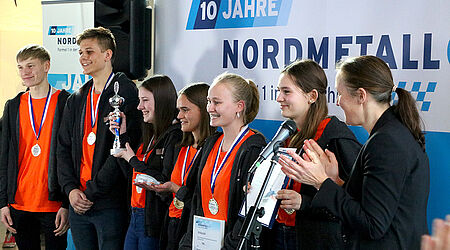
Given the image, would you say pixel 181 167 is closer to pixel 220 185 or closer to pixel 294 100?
pixel 220 185

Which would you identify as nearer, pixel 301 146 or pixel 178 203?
pixel 301 146

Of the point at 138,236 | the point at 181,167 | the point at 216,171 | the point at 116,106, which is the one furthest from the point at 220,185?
the point at 116,106

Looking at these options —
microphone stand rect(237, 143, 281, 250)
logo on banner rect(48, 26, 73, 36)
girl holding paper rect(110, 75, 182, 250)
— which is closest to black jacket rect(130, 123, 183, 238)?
girl holding paper rect(110, 75, 182, 250)

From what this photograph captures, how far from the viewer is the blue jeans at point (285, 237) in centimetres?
302

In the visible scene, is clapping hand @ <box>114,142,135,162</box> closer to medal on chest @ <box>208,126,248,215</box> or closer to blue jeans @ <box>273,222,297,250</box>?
medal on chest @ <box>208,126,248,215</box>

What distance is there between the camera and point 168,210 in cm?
369

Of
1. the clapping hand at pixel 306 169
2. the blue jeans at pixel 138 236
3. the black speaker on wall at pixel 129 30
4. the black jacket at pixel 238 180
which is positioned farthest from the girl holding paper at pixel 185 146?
the black speaker on wall at pixel 129 30

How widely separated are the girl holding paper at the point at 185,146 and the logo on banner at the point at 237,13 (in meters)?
0.96

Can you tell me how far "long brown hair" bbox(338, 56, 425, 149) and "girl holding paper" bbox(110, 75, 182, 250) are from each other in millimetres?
1524

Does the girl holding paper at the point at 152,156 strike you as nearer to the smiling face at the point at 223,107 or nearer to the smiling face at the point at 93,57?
the smiling face at the point at 93,57

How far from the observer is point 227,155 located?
10.5 ft

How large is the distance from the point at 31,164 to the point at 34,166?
0.09 ft

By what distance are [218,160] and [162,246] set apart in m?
0.74

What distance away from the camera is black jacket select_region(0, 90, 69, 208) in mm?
4438
